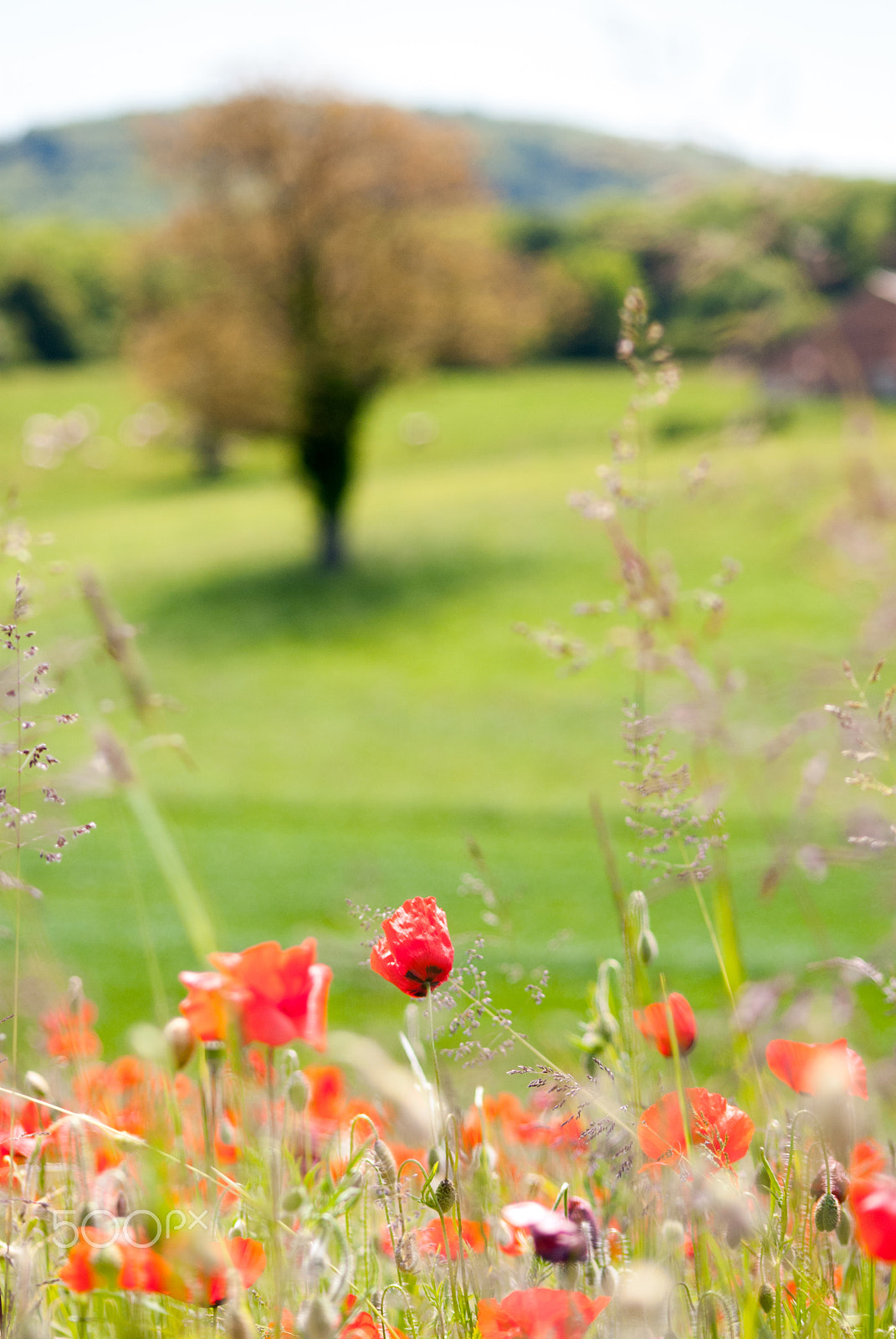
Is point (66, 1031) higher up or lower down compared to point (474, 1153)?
higher up

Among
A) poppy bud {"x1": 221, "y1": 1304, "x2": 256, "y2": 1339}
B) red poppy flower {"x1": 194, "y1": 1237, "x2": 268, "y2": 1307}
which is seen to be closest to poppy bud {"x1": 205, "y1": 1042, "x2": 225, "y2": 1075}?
red poppy flower {"x1": 194, "y1": 1237, "x2": 268, "y2": 1307}

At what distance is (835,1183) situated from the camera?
0.91 meters

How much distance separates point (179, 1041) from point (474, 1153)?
0.29m

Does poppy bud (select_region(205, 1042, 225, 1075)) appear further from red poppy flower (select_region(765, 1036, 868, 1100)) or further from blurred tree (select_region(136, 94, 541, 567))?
blurred tree (select_region(136, 94, 541, 567))

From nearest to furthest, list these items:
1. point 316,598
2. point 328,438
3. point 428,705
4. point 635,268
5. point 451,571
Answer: point 635,268, point 428,705, point 328,438, point 316,598, point 451,571

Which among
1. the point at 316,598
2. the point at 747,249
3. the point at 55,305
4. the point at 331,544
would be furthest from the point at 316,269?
the point at 55,305

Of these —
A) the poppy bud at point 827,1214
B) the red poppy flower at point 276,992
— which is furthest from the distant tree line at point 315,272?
the poppy bud at point 827,1214

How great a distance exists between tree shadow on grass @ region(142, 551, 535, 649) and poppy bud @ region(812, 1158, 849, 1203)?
14942 mm

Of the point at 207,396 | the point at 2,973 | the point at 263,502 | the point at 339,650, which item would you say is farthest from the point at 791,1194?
the point at 263,502

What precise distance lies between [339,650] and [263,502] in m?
12.0

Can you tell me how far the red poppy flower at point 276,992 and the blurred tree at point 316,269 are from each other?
16091 mm

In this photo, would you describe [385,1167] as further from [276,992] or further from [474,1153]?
[474,1153]

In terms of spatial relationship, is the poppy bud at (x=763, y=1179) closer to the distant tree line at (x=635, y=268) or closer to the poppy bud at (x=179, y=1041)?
the poppy bud at (x=179, y=1041)

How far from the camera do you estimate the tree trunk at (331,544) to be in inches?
731
